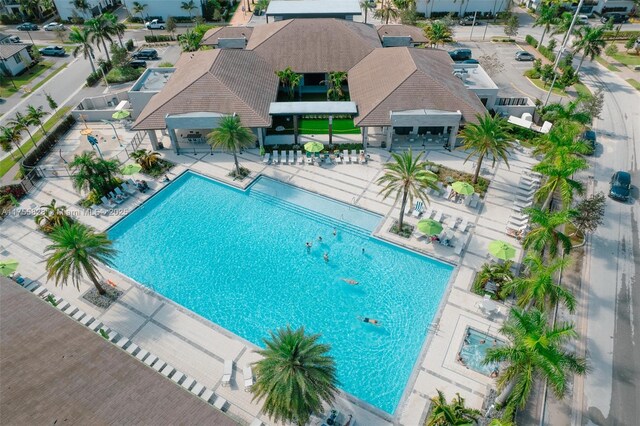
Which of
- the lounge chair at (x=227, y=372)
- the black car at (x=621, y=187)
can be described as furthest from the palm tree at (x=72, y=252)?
the black car at (x=621, y=187)

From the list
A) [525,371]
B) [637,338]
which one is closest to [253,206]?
[525,371]

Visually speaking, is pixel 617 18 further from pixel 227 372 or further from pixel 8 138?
pixel 8 138

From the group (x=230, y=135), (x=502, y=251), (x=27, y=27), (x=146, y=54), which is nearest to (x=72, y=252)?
(x=230, y=135)

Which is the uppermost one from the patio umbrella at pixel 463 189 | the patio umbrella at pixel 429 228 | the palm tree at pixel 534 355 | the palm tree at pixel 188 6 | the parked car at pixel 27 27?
the palm tree at pixel 188 6

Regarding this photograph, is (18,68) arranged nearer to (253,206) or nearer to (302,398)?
(253,206)

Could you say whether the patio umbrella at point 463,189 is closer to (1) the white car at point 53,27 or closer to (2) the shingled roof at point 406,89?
(2) the shingled roof at point 406,89
